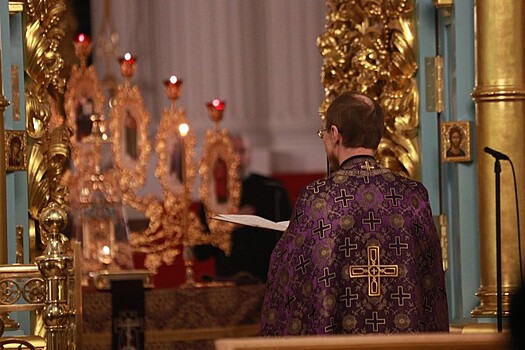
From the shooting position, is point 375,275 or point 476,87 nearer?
point 375,275

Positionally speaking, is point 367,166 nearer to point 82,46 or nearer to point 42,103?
point 42,103

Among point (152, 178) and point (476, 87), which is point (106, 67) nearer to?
point (152, 178)

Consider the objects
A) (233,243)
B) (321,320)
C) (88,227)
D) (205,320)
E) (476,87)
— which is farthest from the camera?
(233,243)

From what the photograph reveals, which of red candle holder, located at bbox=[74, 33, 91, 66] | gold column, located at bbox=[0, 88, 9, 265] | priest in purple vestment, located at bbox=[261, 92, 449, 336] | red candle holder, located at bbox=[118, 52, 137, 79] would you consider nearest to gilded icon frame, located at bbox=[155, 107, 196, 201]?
red candle holder, located at bbox=[118, 52, 137, 79]

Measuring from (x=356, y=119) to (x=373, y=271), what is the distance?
59 centimetres

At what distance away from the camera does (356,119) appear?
5680 millimetres

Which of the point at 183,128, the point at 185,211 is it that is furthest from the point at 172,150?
the point at 185,211

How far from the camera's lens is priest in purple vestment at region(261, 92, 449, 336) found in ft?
18.8

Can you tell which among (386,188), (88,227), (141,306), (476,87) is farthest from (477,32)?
(88,227)

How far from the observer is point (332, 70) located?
8.08 meters

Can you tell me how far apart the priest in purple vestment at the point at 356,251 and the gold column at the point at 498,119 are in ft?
4.24

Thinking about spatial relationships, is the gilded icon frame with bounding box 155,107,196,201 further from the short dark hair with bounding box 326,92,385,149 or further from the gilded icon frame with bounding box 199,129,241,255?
the short dark hair with bounding box 326,92,385,149

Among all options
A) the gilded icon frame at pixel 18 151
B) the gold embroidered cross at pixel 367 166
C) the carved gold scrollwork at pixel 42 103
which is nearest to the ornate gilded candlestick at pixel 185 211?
the carved gold scrollwork at pixel 42 103

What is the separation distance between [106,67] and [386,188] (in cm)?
878
